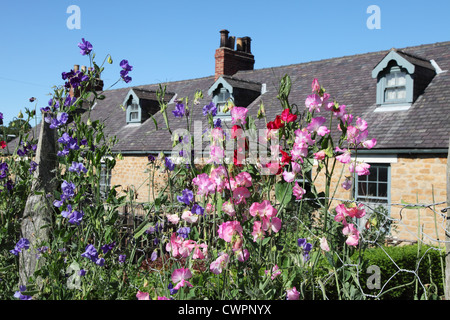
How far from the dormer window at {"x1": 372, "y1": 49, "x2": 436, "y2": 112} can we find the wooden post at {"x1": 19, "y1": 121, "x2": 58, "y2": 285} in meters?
10.5

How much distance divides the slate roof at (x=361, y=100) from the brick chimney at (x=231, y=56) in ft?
1.38

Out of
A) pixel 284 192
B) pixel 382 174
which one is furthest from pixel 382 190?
pixel 284 192

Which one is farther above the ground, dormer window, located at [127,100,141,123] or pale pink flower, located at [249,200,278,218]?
dormer window, located at [127,100,141,123]

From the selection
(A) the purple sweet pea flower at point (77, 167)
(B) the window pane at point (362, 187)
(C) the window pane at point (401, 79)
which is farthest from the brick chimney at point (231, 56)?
(A) the purple sweet pea flower at point (77, 167)

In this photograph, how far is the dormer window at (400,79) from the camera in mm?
12367

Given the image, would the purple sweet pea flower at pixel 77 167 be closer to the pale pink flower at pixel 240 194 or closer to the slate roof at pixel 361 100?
the pale pink flower at pixel 240 194

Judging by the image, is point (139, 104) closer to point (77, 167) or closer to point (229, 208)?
point (77, 167)

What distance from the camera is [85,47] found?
3.66 metres

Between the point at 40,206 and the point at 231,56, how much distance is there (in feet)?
55.3

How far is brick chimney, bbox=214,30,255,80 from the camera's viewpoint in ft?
63.3

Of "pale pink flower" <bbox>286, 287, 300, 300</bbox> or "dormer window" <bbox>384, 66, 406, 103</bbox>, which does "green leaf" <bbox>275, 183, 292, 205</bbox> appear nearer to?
"pale pink flower" <bbox>286, 287, 300, 300</bbox>

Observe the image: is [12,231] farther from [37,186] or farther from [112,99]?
[112,99]

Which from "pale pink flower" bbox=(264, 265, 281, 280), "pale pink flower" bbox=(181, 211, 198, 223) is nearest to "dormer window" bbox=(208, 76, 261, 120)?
"pale pink flower" bbox=(181, 211, 198, 223)

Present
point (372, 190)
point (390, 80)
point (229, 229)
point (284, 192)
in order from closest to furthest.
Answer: point (229, 229) → point (284, 192) → point (372, 190) → point (390, 80)
